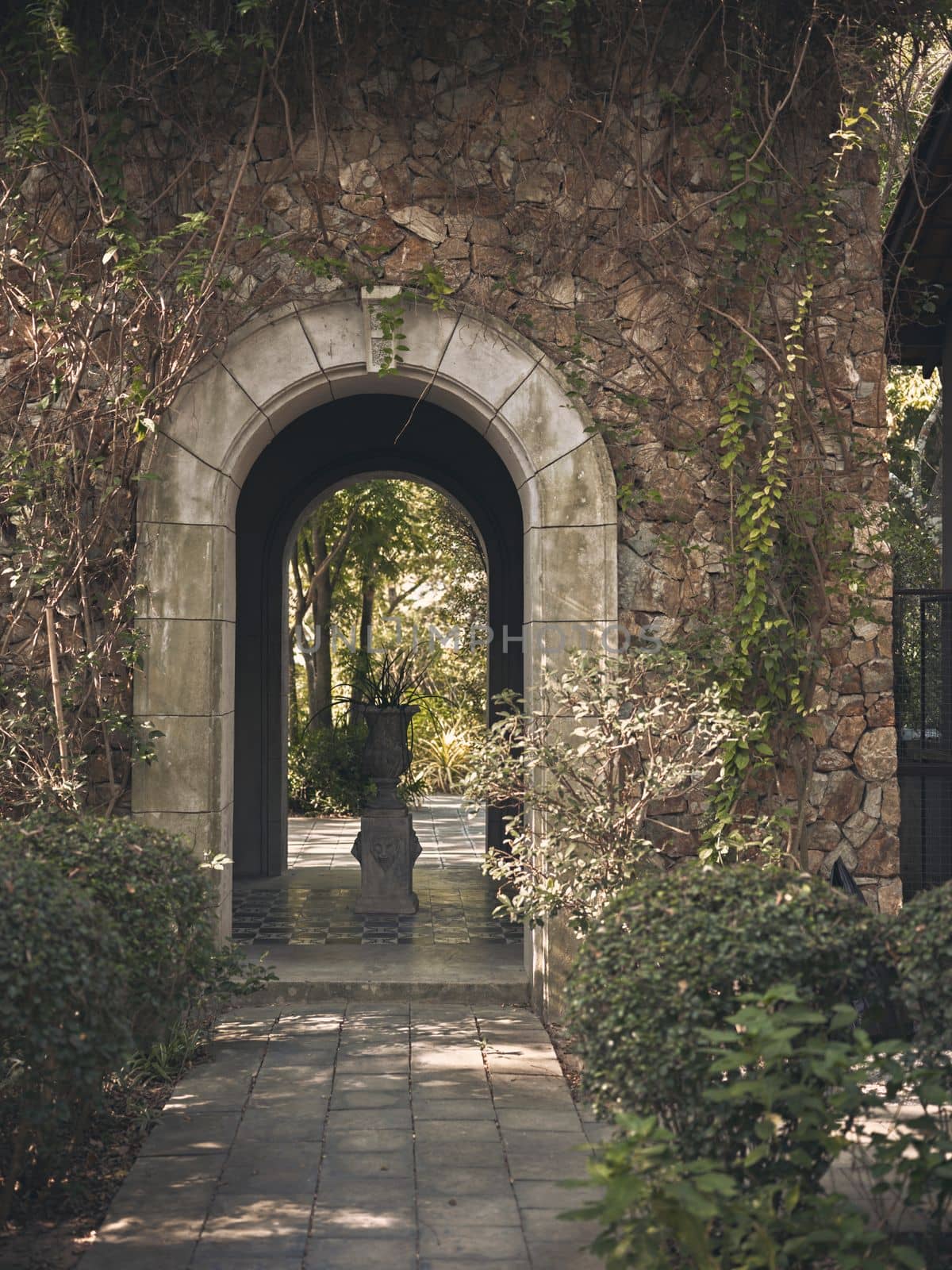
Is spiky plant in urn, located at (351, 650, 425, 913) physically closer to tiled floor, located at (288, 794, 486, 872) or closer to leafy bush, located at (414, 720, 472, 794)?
tiled floor, located at (288, 794, 486, 872)

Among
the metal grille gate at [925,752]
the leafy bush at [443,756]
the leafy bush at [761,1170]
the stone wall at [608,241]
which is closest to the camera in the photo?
the leafy bush at [761,1170]

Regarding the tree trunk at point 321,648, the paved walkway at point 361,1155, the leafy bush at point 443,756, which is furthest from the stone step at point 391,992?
the leafy bush at point 443,756

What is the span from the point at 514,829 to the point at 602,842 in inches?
28.7

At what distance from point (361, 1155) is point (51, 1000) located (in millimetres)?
1272

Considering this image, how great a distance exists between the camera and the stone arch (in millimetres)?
5316

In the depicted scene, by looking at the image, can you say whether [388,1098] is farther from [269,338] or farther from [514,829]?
[269,338]

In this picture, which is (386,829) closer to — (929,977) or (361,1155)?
(361,1155)

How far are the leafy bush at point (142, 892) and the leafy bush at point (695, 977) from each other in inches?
48.4

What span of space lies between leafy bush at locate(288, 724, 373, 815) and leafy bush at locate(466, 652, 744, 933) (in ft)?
13.8

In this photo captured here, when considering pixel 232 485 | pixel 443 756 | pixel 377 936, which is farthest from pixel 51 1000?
pixel 443 756

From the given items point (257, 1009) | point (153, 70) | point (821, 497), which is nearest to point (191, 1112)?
point (257, 1009)

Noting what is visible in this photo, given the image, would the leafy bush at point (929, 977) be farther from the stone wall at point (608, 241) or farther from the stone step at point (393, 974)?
the stone step at point (393, 974)

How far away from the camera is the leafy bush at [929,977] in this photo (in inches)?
117

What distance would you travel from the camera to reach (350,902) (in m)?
7.48
